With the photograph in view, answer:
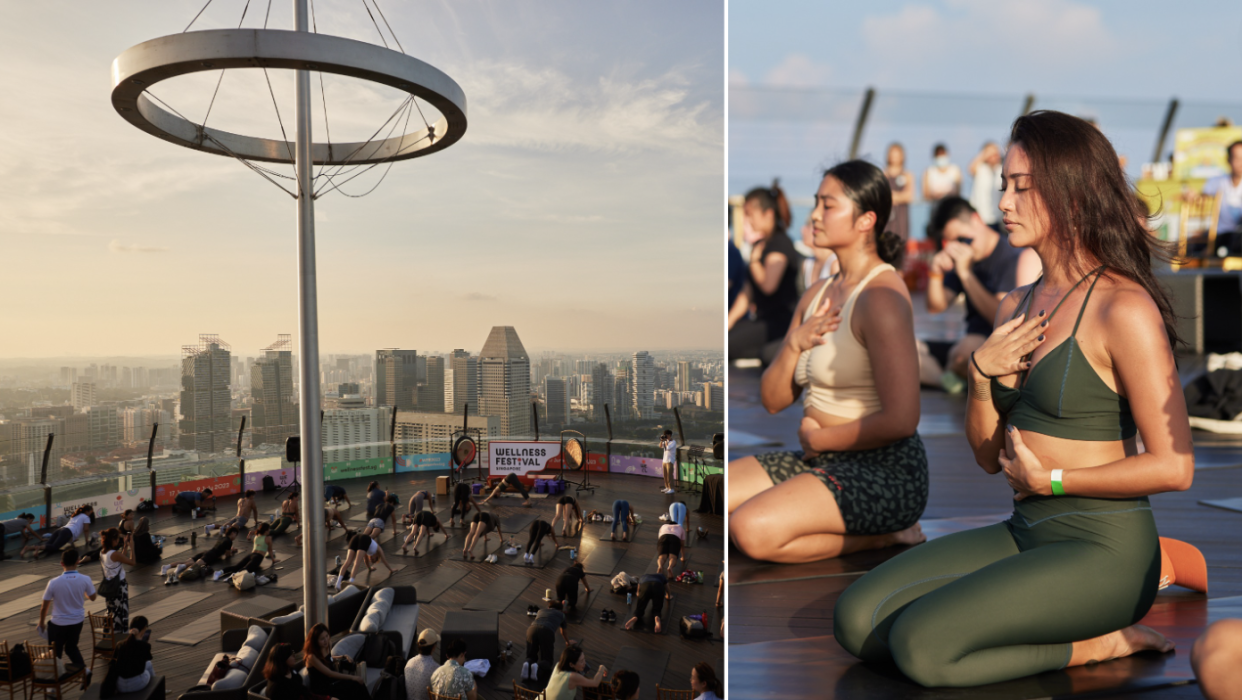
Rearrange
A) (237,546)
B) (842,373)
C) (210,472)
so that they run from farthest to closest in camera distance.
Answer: (210,472)
(237,546)
(842,373)

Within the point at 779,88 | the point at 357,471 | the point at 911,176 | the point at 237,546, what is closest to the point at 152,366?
the point at 357,471

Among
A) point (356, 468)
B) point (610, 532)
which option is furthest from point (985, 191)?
point (356, 468)

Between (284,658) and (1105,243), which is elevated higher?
(1105,243)

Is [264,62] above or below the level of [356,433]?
above

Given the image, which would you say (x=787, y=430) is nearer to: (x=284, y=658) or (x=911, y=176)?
(x=284, y=658)

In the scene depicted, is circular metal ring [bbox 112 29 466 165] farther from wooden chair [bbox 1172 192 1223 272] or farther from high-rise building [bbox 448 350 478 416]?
high-rise building [bbox 448 350 478 416]

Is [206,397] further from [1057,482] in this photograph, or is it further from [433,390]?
[1057,482]

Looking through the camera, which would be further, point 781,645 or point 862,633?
point 781,645
